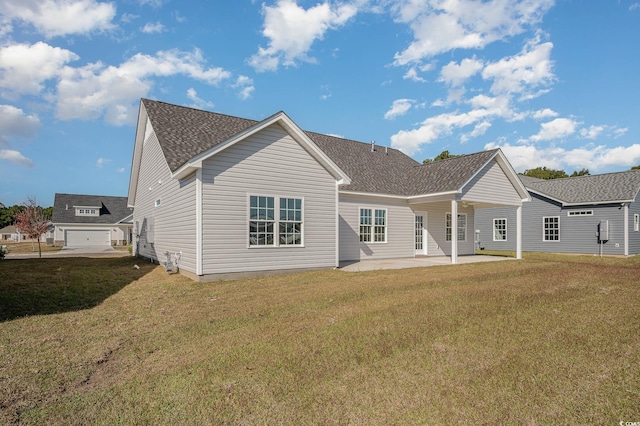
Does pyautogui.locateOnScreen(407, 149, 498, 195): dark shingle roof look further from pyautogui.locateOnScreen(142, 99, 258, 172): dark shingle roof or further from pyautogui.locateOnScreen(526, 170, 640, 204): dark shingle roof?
pyautogui.locateOnScreen(526, 170, 640, 204): dark shingle roof

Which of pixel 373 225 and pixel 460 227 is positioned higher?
pixel 373 225

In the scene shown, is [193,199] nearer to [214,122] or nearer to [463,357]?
[214,122]

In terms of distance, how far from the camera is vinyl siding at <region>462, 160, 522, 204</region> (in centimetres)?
1569

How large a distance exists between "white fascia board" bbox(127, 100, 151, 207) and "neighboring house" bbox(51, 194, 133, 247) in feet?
76.6

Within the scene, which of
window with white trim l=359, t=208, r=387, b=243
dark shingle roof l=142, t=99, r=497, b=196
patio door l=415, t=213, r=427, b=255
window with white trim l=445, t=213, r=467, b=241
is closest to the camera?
dark shingle roof l=142, t=99, r=497, b=196

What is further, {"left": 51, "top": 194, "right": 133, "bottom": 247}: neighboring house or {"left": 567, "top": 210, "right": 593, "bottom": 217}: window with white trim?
{"left": 51, "top": 194, "right": 133, "bottom": 247}: neighboring house

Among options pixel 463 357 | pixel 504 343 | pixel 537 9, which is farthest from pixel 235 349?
pixel 537 9

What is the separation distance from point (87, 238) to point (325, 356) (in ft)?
147

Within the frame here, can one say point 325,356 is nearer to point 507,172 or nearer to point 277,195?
point 277,195

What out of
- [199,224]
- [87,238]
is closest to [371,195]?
[199,224]

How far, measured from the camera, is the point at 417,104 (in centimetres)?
2053

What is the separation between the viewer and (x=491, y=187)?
16547 millimetres

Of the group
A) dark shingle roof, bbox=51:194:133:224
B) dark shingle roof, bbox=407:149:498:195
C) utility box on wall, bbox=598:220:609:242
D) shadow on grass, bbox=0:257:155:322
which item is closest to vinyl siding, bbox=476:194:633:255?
utility box on wall, bbox=598:220:609:242

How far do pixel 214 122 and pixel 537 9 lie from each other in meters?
12.7
